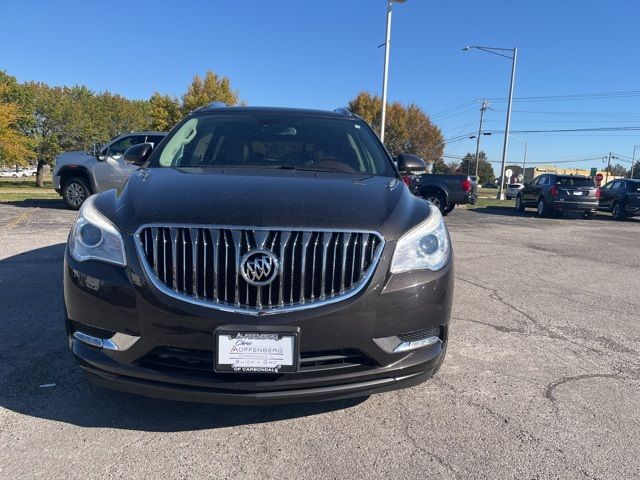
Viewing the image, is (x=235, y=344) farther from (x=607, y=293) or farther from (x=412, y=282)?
(x=607, y=293)

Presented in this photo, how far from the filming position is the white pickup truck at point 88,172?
12.1 m

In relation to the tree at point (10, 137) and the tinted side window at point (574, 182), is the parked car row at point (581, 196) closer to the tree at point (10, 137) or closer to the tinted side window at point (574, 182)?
the tinted side window at point (574, 182)

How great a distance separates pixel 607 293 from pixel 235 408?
502 centimetres

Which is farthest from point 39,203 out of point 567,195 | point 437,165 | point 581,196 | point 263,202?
point 437,165

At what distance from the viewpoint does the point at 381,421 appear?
2.71 m

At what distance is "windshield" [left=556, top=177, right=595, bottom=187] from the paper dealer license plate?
18303mm

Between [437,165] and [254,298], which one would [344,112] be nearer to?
[254,298]

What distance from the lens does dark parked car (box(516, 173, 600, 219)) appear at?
17672mm

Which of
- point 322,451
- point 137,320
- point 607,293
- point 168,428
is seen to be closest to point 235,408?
point 168,428

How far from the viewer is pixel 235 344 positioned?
2236mm

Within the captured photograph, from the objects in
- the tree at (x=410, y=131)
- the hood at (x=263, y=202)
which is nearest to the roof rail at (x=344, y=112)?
the hood at (x=263, y=202)

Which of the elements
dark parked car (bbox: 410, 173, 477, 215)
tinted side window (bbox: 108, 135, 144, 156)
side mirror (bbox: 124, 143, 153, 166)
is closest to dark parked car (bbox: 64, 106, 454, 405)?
side mirror (bbox: 124, 143, 153, 166)

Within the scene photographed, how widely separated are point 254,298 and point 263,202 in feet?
1.70

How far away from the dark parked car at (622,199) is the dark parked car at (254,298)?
1910 centimetres
